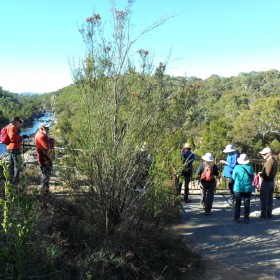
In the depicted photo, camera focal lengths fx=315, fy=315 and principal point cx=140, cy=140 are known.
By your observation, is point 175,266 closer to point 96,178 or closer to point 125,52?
point 96,178

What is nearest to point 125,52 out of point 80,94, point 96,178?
point 80,94

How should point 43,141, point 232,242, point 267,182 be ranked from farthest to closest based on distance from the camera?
point 267,182 < point 43,141 < point 232,242

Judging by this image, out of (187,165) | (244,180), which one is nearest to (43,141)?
(187,165)

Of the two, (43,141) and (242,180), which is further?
(242,180)

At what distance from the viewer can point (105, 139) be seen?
14.0ft

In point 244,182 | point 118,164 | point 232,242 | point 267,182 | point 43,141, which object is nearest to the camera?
point 118,164

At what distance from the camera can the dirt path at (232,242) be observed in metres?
4.72

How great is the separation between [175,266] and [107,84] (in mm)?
2786

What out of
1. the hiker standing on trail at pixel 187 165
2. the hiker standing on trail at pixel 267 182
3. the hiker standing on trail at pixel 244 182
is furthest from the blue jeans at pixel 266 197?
the hiker standing on trail at pixel 187 165

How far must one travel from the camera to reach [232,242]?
5.67m

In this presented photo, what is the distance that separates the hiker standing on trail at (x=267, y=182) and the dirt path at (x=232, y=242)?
21 centimetres

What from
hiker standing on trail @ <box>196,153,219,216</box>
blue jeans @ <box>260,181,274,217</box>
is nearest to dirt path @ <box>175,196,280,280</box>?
blue jeans @ <box>260,181,274,217</box>

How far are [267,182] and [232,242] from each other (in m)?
1.81

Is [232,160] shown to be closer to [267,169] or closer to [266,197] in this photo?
[267,169]
